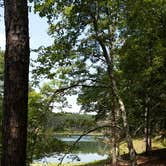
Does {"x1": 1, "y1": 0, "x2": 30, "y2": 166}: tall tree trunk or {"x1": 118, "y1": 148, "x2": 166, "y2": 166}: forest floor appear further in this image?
{"x1": 118, "y1": 148, "x2": 166, "y2": 166}: forest floor

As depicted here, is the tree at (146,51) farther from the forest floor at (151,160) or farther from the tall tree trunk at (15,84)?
the tall tree trunk at (15,84)

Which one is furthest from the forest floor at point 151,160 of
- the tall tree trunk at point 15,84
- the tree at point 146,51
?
the tall tree trunk at point 15,84

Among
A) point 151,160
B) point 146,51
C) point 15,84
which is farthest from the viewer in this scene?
point 151,160

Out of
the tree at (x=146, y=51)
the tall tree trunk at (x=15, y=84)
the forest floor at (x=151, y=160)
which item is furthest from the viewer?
the forest floor at (x=151, y=160)

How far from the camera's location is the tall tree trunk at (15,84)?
504 centimetres

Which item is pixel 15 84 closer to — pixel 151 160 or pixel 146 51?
pixel 146 51

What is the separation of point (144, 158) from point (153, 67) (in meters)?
11.2

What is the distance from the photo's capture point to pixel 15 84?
17.0 feet

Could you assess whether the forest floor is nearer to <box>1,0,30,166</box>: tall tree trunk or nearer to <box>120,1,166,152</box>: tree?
<box>120,1,166,152</box>: tree

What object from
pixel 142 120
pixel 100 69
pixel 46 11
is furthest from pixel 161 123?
pixel 46 11

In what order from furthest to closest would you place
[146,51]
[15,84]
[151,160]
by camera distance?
[151,160], [146,51], [15,84]

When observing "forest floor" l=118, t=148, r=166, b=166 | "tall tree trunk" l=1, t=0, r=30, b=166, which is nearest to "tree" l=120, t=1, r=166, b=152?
"forest floor" l=118, t=148, r=166, b=166

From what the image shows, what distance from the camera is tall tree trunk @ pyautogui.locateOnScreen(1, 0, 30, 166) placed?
5043 mm

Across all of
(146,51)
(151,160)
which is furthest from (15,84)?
(151,160)
